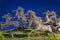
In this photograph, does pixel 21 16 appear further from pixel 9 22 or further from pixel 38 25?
pixel 38 25

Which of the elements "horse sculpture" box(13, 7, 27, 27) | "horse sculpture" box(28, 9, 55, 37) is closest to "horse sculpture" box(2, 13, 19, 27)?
"horse sculpture" box(13, 7, 27, 27)

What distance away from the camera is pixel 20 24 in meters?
4.45

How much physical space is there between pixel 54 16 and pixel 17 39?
0.94 meters

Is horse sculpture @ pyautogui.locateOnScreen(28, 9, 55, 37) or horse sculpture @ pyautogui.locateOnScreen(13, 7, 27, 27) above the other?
horse sculpture @ pyautogui.locateOnScreen(13, 7, 27, 27)

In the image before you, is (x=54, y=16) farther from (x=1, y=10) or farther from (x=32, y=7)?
(x=1, y=10)

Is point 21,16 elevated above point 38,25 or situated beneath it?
elevated above

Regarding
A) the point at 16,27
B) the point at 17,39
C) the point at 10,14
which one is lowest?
the point at 17,39

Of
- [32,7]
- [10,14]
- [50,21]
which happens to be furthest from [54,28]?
[10,14]

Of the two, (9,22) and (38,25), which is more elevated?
(9,22)

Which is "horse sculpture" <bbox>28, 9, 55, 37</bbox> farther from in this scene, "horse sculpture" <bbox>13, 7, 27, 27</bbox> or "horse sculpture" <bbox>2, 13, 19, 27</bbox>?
"horse sculpture" <bbox>2, 13, 19, 27</bbox>

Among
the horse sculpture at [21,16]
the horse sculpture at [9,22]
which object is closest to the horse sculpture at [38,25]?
the horse sculpture at [21,16]

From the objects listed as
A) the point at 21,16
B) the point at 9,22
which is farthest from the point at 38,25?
the point at 9,22

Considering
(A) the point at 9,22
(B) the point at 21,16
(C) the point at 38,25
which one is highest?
(B) the point at 21,16

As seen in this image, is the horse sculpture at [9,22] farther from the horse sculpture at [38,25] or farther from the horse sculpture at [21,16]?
the horse sculpture at [38,25]
